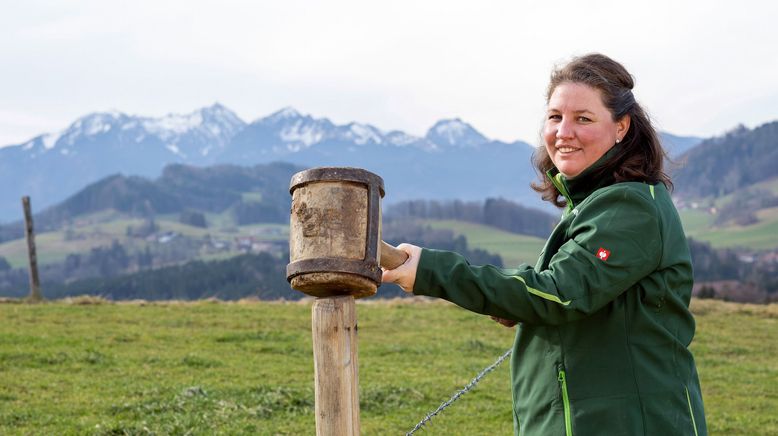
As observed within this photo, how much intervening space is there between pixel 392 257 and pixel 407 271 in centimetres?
11

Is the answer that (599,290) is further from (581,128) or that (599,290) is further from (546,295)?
(581,128)

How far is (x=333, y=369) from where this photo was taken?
11.2ft

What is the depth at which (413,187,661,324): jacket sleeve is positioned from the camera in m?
3.28

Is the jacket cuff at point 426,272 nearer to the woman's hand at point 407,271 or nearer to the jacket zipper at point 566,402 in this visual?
the woman's hand at point 407,271

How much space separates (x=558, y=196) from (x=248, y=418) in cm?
628

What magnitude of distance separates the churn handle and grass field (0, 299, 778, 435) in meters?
6.19

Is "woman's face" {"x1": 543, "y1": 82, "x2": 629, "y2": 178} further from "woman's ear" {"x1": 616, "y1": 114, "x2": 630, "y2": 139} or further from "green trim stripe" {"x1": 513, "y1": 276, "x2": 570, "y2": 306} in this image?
"green trim stripe" {"x1": 513, "y1": 276, "x2": 570, "y2": 306}

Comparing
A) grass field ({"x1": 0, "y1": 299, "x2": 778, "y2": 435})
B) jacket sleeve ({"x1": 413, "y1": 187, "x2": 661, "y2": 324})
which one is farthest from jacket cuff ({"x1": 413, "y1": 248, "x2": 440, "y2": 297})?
grass field ({"x1": 0, "y1": 299, "x2": 778, "y2": 435})

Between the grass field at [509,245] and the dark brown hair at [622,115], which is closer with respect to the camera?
the dark brown hair at [622,115]

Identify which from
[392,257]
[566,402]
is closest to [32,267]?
[392,257]

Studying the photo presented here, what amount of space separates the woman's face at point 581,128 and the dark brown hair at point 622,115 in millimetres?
36

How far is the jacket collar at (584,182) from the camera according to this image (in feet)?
12.4

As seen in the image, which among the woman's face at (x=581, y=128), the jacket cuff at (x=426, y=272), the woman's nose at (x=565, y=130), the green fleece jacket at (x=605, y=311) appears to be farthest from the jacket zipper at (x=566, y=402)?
the woman's nose at (x=565, y=130)

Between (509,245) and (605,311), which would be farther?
(509,245)
